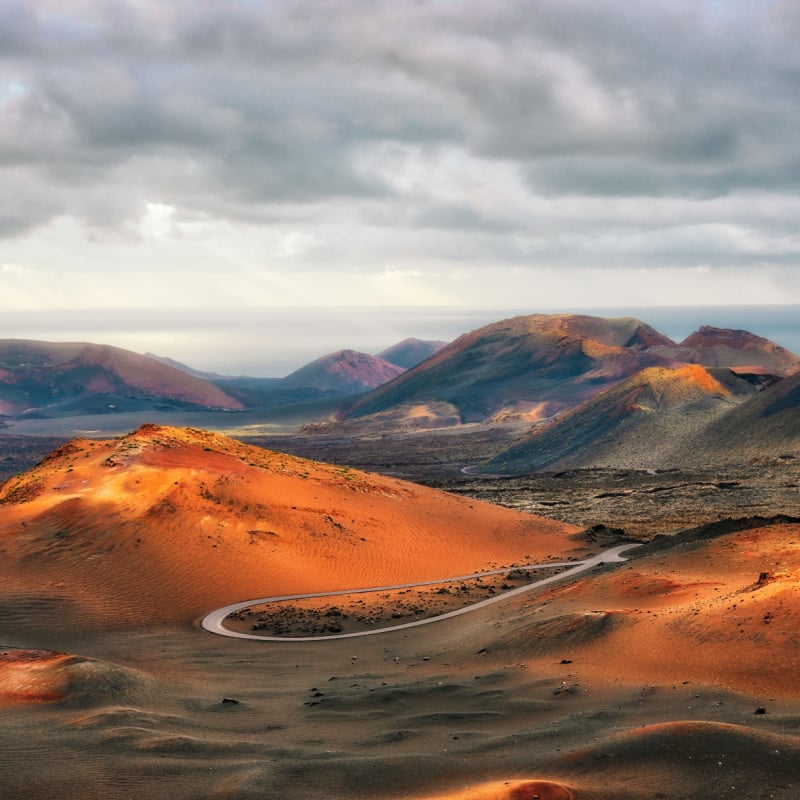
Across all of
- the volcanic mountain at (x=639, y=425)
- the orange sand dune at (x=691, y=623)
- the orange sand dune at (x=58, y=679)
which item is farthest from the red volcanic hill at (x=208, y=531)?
the volcanic mountain at (x=639, y=425)

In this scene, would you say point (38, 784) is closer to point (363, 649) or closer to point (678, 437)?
point (363, 649)

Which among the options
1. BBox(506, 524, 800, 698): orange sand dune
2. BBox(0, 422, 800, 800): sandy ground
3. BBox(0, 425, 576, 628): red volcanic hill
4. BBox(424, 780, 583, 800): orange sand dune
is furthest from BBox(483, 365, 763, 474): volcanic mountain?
BBox(424, 780, 583, 800): orange sand dune

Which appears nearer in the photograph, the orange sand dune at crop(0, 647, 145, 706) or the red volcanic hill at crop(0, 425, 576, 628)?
the orange sand dune at crop(0, 647, 145, 706)

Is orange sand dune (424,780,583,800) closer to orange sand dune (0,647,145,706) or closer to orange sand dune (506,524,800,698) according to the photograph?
orange sand dune (506,524,800,698)

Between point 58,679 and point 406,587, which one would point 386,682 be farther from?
point 406,587

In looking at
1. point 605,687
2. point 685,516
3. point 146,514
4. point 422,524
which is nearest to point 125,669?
point 605,687

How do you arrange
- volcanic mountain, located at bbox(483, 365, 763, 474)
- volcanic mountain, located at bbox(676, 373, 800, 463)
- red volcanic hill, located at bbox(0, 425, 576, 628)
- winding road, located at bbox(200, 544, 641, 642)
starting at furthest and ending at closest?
1. volcanic mountain, located at bbox(483, 365, 763, 474)
2. volcanic mountain, located at bbox(676, 373, 800, 463)
3. red volcanic hill, located at bbox(0, 425, 576, 628)
4. winding road, located at bbox(200, 544, 641, 642)
